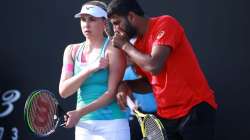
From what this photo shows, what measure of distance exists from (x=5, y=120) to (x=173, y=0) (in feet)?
4.88

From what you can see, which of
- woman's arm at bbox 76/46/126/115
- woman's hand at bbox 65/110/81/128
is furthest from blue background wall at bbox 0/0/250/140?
woman's hand at bbox 65/110/81/128

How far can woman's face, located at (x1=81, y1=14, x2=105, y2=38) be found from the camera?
3271 mm

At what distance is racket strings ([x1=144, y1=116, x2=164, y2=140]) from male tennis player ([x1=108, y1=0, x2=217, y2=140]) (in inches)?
4.9

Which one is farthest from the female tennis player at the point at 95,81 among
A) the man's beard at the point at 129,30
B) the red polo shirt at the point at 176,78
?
the red polo shirt at the point at 176,78

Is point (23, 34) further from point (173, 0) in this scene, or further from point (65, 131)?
point (173, 0)

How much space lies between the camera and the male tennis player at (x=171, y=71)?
301 cm

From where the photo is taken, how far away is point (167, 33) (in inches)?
119

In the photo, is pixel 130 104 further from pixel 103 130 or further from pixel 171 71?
pixel 171 71

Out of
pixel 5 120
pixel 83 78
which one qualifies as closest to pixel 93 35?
pixel 83 78

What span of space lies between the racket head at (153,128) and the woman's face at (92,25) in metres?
0.58

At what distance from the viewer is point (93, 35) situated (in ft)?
10.8

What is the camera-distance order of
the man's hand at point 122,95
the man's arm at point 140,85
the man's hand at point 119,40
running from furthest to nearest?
the man's arm at point 140,85 < the man's hand at point 122,95 < the man's hand at point 119,40

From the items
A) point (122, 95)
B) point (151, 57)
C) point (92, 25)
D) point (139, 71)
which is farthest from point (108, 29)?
point (151, 57)

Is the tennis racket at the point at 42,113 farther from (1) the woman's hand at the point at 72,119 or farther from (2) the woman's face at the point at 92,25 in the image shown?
(2) the woman's face at the point at 92,25
